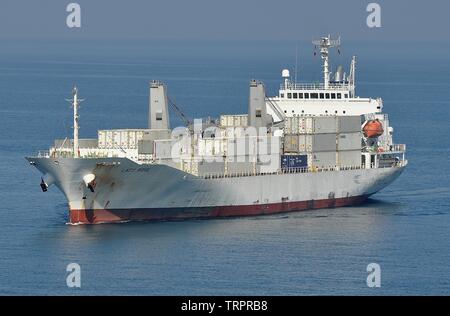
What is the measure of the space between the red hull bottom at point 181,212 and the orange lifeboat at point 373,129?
243 inches

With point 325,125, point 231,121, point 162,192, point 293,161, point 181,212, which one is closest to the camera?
point 162,192

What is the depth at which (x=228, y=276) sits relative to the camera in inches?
2419

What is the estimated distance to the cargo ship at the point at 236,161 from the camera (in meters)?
72.8

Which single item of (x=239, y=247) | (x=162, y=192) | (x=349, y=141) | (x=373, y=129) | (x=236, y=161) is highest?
(x=373, y=129)

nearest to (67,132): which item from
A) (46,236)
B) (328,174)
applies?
(328,174)

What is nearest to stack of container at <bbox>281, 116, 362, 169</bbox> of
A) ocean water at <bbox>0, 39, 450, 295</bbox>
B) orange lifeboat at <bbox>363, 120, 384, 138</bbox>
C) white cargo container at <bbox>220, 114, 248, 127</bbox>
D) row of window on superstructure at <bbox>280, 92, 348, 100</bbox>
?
orange lifeboat at <bbox>363, 120, 384, 138</bbox>

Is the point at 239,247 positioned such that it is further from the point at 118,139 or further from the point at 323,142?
the point at 323,142

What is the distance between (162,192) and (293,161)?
33.0 feet

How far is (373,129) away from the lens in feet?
282

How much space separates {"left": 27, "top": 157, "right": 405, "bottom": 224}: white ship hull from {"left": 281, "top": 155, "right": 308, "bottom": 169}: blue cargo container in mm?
720

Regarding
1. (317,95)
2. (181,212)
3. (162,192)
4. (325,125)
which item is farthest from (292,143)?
(162,192)
